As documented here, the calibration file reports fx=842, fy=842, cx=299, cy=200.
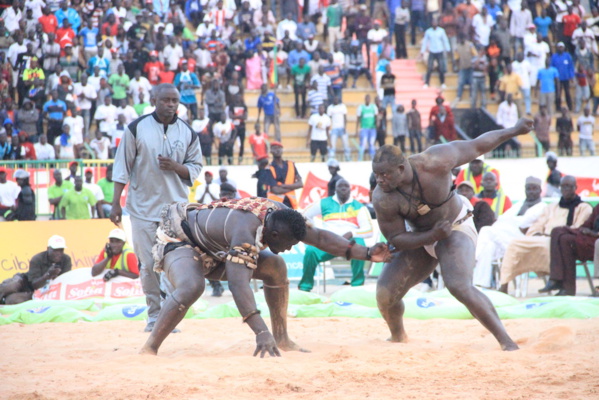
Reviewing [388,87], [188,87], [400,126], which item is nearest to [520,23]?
[388,87]

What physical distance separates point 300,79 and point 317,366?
1699cm

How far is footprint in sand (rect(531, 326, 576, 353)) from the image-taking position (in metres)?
6.27

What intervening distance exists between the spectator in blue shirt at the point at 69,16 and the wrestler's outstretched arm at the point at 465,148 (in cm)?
1738

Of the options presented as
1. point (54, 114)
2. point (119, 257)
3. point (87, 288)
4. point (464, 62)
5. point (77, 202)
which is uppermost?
point (464, 62)

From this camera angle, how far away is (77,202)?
51.6 ft

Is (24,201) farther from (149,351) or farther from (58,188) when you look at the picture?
(149,351)

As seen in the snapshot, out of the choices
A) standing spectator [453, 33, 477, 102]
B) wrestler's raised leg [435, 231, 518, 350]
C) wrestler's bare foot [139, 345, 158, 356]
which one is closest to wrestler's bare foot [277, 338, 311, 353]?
wrestler's bare foot [139, 345, 158, 356]

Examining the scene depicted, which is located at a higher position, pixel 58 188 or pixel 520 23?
pixel 520 23

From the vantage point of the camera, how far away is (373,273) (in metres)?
13.8

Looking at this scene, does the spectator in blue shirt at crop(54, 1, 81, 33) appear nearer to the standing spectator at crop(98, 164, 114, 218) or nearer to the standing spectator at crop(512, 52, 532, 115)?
the standing spectator at crop(98, 164, 114, 218)

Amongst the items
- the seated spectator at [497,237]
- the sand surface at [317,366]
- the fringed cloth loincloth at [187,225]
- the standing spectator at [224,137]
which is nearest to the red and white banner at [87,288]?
the sand surface at [317,366]

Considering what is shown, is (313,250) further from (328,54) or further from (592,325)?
(328,54)

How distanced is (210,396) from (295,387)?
1.73 feet

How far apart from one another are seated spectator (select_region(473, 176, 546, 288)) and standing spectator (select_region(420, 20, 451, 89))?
1186 centimetres
